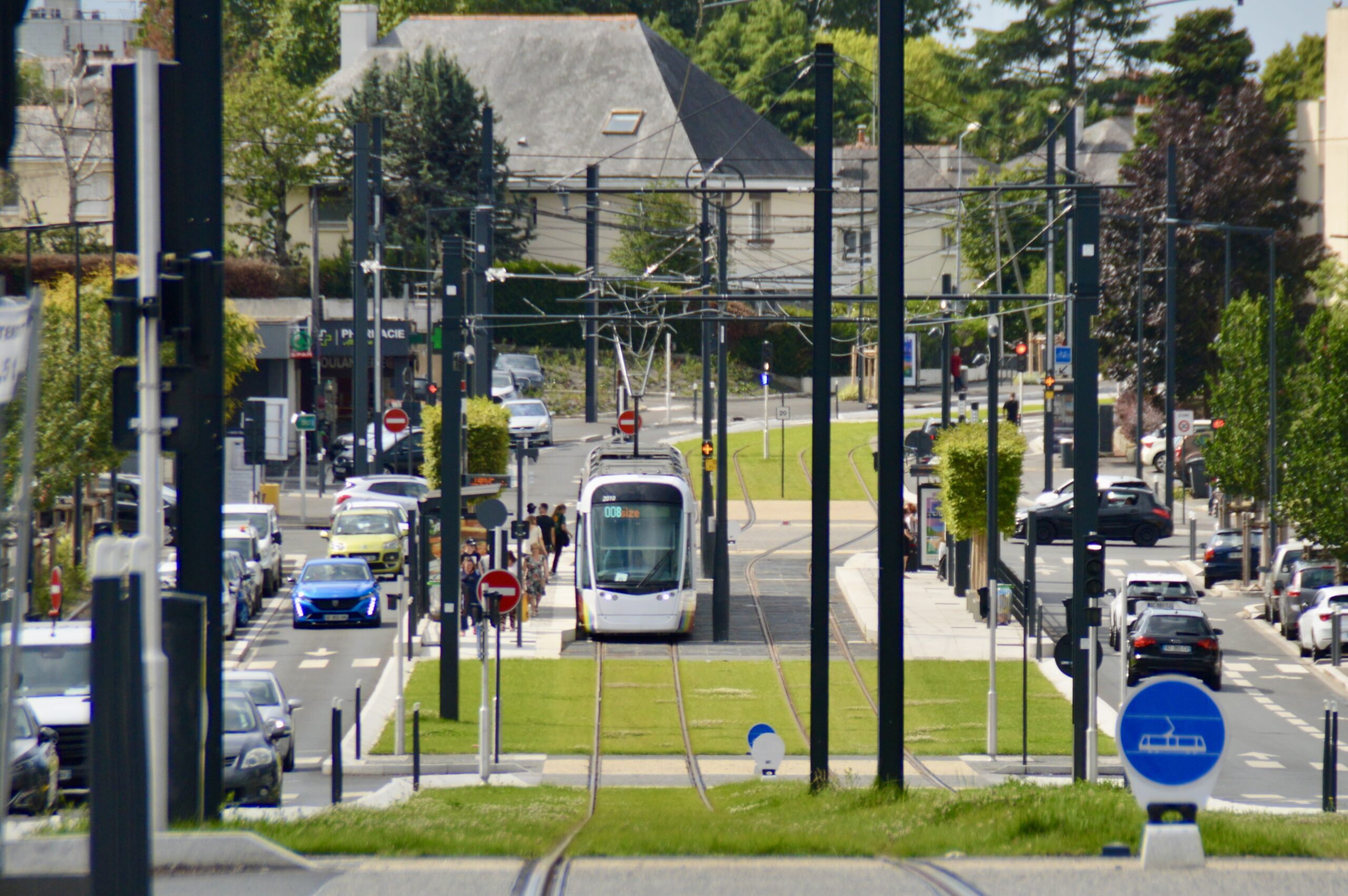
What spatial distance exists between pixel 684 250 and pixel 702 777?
47916mm

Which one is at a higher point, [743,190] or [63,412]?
[743,190]

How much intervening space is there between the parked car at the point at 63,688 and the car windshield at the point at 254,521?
18.0 m

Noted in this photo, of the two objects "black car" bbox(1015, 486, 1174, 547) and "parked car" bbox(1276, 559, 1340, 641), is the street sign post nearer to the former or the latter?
"parked car" bbox(1276, 559, 1340, 641)

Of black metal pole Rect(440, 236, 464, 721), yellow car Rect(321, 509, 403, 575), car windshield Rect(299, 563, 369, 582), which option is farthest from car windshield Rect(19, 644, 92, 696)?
yellow car Rect(321, 509, 403, 575)

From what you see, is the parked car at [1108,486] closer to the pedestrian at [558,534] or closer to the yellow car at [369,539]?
the pedestrian at [558,534]

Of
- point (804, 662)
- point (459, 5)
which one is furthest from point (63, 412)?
point (459, 5)

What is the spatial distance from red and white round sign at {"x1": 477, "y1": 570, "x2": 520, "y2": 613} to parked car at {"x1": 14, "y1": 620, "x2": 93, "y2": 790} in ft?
22.0

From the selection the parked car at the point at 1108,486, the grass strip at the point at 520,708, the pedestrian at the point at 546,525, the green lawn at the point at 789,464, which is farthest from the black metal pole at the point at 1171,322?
the grass strip at the point at 520,708

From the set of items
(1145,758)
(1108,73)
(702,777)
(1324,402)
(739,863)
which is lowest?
(702,777)

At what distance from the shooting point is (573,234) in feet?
254

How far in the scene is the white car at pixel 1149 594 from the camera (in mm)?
30484

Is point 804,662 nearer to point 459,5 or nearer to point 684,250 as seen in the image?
point 684,250

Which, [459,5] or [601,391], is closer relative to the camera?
[601,391]

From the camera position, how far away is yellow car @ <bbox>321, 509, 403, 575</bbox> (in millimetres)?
36094
